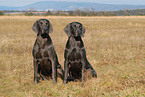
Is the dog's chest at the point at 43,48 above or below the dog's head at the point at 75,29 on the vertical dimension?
below

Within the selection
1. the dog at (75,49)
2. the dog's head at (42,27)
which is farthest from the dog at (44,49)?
the dog at (75,49)

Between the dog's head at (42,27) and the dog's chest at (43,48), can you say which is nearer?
the dog's head at (42,27)

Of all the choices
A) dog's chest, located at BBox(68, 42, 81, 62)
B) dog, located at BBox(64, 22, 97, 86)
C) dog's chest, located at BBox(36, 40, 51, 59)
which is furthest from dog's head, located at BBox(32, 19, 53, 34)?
dog's chest, located at BBox(68, 42, 81, 62)

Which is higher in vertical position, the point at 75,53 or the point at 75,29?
the point at 75,29

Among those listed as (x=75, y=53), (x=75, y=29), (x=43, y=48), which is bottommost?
(x=75, y=53)

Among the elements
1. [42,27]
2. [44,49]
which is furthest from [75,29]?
[44,49]

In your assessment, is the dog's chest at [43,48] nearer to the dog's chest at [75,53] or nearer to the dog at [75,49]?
the dog at [75,49]

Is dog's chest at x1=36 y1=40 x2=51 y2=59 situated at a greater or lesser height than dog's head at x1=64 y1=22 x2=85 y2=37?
lesser

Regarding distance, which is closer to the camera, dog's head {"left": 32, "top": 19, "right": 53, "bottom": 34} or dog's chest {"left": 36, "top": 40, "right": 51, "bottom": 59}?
dog's head {"left": 32, "top": 19, "right": 53, "bottom": 34}

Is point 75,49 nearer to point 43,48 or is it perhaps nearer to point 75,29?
point 75,29

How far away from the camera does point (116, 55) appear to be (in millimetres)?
8711

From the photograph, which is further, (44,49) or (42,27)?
(44,49)

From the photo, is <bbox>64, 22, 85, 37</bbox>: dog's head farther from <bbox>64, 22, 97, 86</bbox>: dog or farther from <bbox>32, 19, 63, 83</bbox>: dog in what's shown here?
<bbox>32, 19, 63, 83</bbox>: dog

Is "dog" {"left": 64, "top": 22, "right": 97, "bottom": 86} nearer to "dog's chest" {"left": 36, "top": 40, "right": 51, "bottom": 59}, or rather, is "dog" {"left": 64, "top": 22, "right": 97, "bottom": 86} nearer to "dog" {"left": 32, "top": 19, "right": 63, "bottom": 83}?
"dog" {"left": 32, "top": 19, "right": 63, "bottom": 83}
